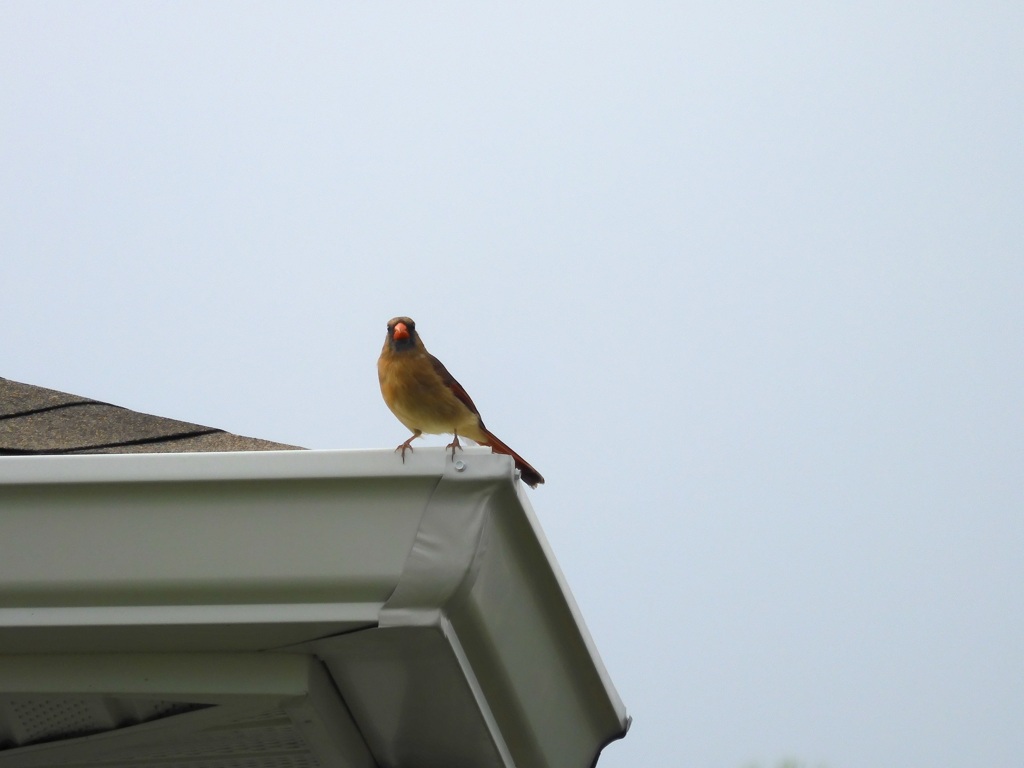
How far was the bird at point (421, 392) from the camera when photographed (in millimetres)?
2502

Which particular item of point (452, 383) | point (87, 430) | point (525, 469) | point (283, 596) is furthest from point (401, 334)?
point (283, 596)

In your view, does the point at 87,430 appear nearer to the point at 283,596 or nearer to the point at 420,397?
the point at 420,397

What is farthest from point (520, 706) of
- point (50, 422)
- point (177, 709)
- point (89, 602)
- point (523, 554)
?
point (50, 422)

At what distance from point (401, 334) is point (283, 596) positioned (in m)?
1.16

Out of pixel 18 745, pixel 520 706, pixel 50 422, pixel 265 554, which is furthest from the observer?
pixel 50 422

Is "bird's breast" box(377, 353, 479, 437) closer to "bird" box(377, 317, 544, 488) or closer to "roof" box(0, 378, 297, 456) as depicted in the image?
"bird" box(377, 317, 544, 488)

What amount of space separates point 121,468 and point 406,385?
102 cm

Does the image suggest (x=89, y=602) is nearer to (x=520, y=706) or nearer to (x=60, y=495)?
(x=60, y=495)

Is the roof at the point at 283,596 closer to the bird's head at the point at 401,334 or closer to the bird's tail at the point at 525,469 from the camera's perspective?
the bird's tail at the point at 525,469

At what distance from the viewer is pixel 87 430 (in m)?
2.45

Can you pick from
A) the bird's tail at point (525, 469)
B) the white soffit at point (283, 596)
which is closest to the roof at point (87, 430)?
the bird's tail at point (525, 469)

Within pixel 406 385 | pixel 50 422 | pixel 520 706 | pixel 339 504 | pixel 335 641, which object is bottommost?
pixel 520 706

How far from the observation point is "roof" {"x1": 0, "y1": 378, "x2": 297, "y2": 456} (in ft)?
7.51

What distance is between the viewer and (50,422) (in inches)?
96.6
